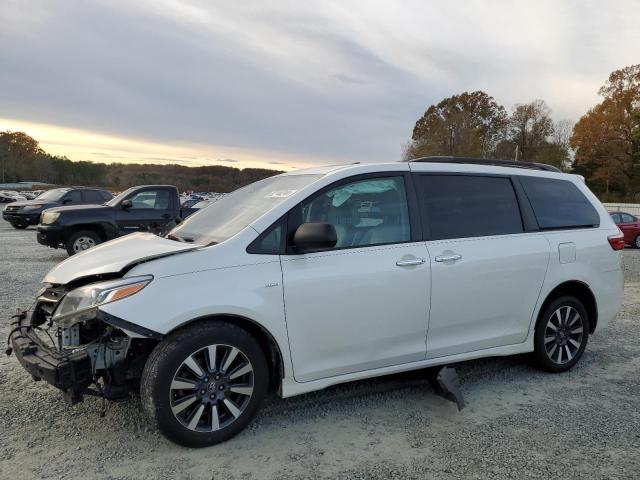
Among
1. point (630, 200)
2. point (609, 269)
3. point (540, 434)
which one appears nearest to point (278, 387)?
point (540, 434)

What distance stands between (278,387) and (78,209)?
955 cm

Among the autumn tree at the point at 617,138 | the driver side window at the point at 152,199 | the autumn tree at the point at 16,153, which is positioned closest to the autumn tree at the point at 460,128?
the autumn tree at the point at 617,138

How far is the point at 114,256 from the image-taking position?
352cm

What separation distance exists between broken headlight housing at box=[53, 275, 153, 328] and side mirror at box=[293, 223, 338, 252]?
95cm

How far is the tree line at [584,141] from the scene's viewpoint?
46969mm

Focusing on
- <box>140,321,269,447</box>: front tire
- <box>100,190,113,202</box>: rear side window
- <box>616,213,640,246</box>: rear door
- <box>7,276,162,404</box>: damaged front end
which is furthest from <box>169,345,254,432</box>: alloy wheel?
<box>616,213,640,246</box>: rear door

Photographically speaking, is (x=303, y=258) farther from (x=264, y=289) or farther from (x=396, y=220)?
(x=396, y=220)

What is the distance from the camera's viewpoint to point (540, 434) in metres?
3.48

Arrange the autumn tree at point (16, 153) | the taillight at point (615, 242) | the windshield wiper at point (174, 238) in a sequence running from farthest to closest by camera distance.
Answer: the autumn tree at point (16, 153) < the taillight at point (615, 242) < the windshield wiper at point (174, 238)

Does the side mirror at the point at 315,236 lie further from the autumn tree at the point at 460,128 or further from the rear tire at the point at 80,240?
the autumn tree at the point at 460,128

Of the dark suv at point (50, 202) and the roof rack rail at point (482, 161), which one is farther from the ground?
the roof rack rail at point (482, 161)

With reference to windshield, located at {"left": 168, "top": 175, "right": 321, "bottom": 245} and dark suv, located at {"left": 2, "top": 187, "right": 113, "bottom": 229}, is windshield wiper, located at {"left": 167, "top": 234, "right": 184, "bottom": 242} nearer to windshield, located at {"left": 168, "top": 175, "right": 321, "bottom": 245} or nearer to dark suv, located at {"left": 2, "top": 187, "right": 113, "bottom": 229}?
windshield, located at {"left": 168, "top": 175, "right": 321, "bottom": 245}

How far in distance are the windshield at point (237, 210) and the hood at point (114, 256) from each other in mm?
194

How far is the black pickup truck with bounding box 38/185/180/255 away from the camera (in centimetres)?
1120
